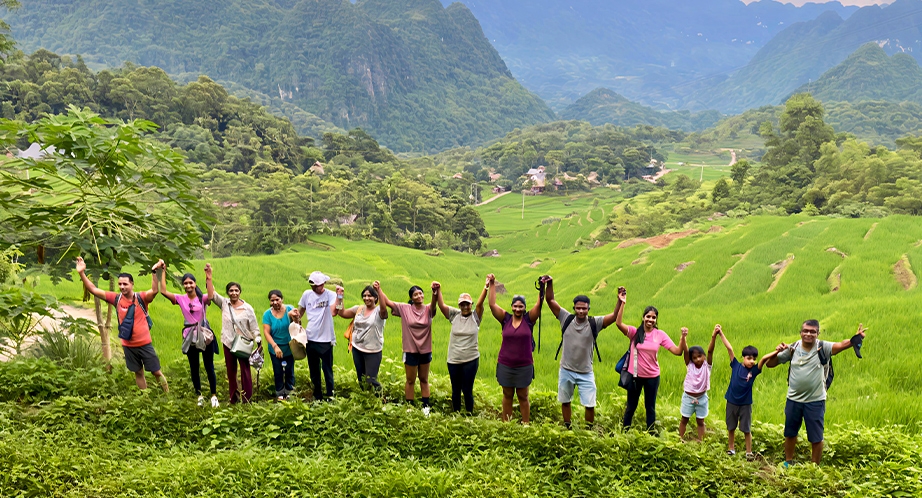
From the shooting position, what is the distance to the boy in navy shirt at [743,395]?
5574 mm

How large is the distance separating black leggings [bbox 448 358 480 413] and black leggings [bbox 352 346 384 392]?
2.83ft

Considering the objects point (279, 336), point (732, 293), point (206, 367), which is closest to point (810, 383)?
point (279, 336)

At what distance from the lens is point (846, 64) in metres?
169

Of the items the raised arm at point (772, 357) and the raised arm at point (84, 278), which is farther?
the raised arm at point (84, 278)

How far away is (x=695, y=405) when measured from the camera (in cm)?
587

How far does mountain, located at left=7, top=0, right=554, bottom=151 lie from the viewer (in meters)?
164

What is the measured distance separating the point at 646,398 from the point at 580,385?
71cm

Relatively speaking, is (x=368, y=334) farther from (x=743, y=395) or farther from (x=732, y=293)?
(x=732, y=293)

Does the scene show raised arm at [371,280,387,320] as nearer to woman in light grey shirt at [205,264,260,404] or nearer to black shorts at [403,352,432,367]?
black shorts at [403,352,432,367]

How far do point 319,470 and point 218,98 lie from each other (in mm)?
63436

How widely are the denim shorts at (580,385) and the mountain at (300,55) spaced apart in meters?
157

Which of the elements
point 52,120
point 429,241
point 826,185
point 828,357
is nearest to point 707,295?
A: point 828,357

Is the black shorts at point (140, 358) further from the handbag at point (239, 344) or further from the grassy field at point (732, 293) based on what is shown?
the grassy field at point (732, 293)

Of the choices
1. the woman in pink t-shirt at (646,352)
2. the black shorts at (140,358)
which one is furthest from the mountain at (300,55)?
the woman in pink t-shirt at (646,352)
